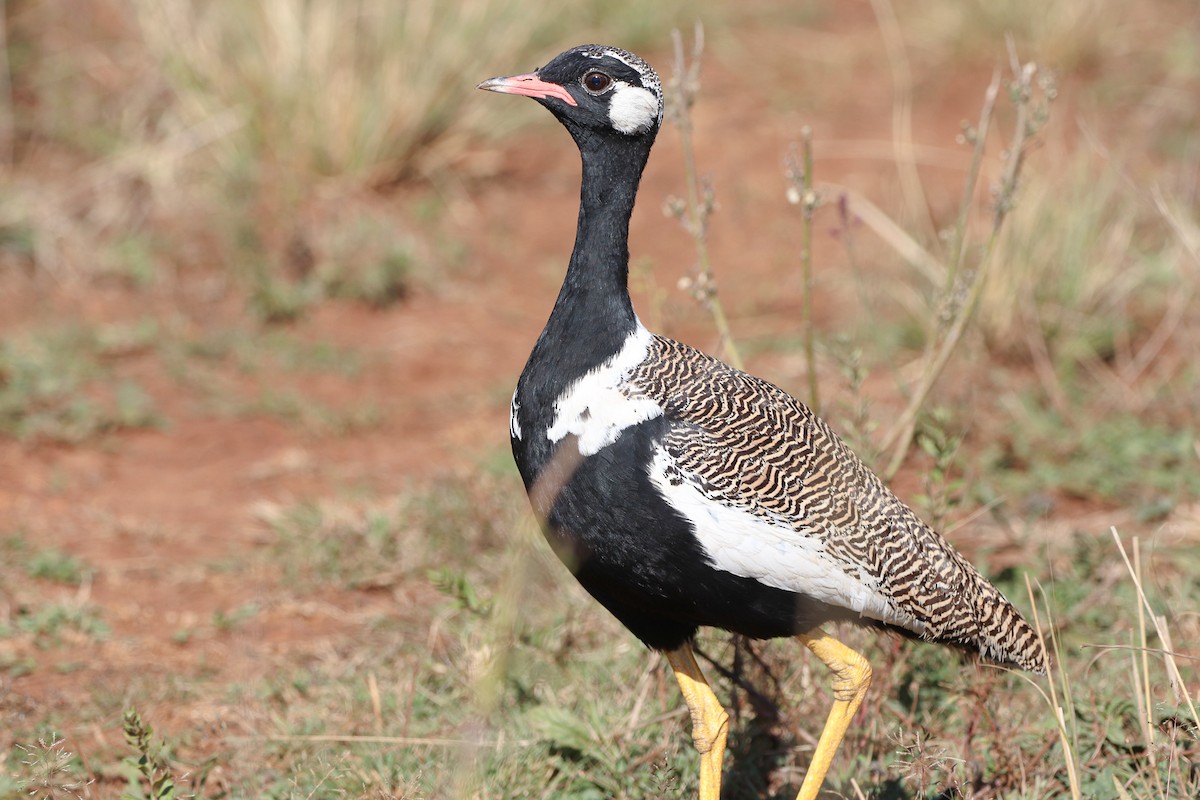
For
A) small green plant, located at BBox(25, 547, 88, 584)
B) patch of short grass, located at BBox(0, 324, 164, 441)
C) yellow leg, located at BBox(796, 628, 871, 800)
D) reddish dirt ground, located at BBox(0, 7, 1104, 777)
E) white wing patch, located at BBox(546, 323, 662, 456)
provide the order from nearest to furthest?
1. white wing patch, located at BBox(546, 323, 662, 456)
2. yellow leg, located at BBox(796, 628, 871, 800)
3. reddish dirt ground, located at BBox(0, 7, 1104, 777)
4. small green plant, located at BBox(25, 547, 88, 584)
5. patch of short grass, located at BBox(0, 324, 164, 441)

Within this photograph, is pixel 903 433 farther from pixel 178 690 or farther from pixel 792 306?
pixel 792 306

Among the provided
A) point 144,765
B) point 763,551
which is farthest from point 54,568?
point 763,551

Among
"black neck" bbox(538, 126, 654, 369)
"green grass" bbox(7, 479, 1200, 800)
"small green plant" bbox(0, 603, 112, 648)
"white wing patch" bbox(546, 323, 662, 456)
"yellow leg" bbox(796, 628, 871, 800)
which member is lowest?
"small green plant" bbox(0, 603, 112, 648)

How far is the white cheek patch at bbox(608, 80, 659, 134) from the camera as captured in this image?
3.24 meters

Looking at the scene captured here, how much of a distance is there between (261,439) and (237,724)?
2183mm

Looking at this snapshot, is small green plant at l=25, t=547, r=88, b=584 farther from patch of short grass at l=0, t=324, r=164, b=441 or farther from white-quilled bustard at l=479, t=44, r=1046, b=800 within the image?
white-quilled bustard at l=479, t=44, r=1046, b=800

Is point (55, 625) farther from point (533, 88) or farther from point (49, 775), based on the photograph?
point (533, 88)

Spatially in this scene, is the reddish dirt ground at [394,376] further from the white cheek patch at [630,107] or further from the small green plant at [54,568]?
the white cheek patch at [630,107]

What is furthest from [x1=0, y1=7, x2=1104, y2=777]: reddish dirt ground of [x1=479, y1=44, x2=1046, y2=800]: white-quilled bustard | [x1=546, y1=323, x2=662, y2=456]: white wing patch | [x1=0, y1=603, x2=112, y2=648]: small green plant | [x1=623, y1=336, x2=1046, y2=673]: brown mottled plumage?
[x1=546, y1=323, x2=662, y2=456]: white wing patch

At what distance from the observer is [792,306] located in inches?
275

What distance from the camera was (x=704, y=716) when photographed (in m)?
3.28

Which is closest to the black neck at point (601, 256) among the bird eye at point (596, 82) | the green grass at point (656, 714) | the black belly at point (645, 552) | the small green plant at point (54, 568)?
the bird eye at point (596, 82)

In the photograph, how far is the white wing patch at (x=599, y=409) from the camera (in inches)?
119

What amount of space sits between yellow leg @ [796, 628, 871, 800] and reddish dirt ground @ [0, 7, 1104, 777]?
136 cm
